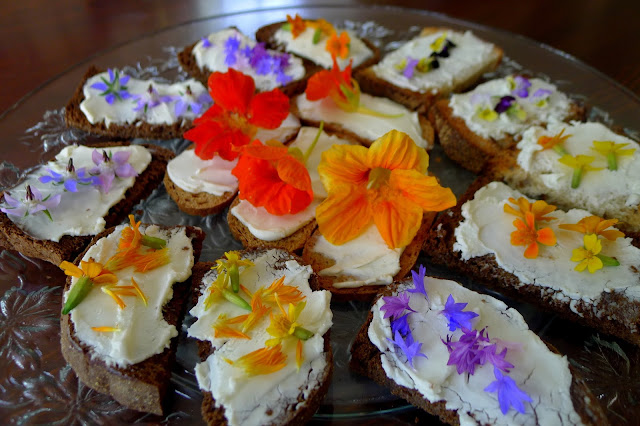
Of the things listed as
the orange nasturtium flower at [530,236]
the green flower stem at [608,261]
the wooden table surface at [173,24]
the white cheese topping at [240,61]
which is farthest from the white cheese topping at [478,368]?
the wooden table surface at [173,24]

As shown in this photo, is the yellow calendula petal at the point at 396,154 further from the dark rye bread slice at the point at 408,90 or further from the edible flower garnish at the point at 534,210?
the dark rye bread slice at the point at 408,90

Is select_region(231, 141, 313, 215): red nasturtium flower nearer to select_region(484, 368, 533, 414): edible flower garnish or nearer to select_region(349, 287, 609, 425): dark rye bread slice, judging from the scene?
select_region(349, 287, 609, 425): dark rye bread slice

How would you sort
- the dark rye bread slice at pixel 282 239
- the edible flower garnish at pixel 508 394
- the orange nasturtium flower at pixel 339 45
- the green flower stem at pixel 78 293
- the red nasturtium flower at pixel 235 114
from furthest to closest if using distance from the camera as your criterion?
the orange nasturtium flower at pixel 339 45 < the red nasturtium flower at pixel 235 114 < the dark rye bread slice at pixel 282 239 < the green flower stem at pixel 78 293 < the edible flower garnish at pixel 508 394

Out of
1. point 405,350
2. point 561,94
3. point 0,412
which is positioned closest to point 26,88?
point 0,412

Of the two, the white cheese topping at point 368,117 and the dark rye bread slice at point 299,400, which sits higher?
the white cheese topping at point 368,117

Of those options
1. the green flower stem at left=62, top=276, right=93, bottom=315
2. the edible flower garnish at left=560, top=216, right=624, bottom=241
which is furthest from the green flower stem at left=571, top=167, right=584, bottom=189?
the green flower stem at left=62, top=276, right=93, bottom=315

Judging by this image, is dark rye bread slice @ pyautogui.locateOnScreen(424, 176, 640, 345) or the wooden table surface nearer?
dark rye bread slice @ pyautogui.locateOnScreen(424, 176, 640, 345)
